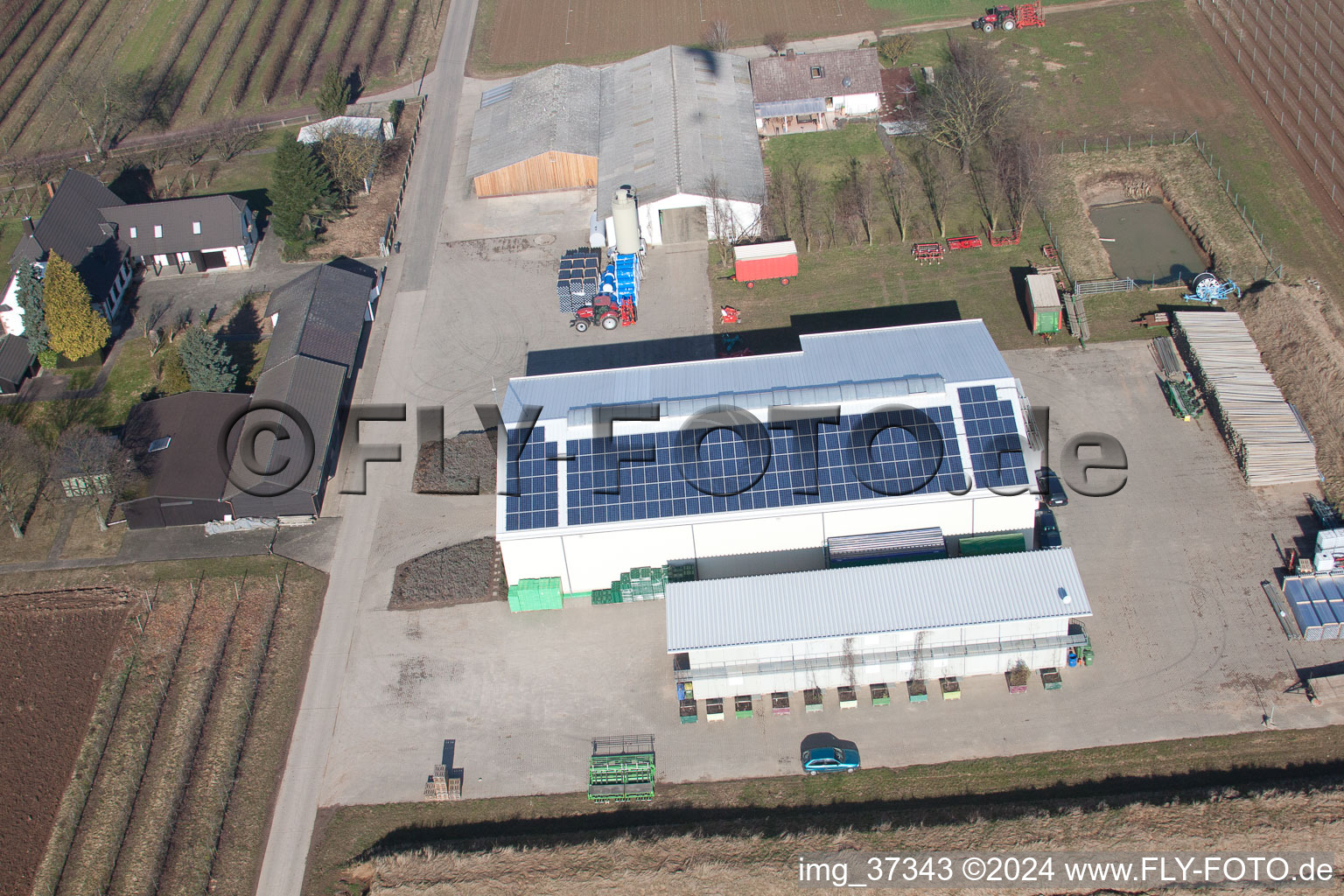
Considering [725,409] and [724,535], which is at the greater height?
[725,409]

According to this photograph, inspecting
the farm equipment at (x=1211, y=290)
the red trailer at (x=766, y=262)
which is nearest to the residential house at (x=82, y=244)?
the red trailer at (x=766, y=262)

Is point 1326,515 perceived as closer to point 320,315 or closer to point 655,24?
point 320,315

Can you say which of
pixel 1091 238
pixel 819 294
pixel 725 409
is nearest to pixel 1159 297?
pixel 1091 238

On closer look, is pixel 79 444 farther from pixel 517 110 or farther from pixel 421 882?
pixel 517 110

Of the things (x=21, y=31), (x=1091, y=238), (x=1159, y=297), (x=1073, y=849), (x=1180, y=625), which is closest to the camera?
(x=1073, y=849)

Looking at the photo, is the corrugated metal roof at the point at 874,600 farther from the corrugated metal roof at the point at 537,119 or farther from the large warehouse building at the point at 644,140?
the corrugated metal roof at the point at 537,119

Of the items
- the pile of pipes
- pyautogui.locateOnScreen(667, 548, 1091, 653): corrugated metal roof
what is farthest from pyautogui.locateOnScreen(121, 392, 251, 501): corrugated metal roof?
the pile of pipes

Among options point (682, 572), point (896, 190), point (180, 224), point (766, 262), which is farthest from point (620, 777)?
point (180, 224)
